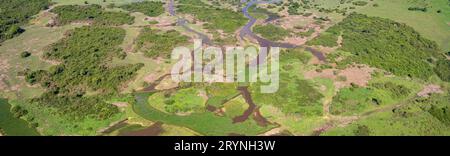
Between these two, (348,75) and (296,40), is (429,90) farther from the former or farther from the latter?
(296,40)

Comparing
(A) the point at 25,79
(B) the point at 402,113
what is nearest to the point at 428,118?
(B) the point at 402,113

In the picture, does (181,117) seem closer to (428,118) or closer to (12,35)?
(428,118)

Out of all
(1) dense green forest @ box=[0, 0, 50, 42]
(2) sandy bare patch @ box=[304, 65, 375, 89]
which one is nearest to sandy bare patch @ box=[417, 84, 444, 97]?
(2) sandy bare patch @ box=[304, 65, 375, 89]

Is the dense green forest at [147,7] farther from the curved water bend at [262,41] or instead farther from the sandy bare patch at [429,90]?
the sandy bare patch at [429,90]

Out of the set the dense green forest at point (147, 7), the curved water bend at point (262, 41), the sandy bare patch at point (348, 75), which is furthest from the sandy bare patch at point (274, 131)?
the dense green forest at point (147, 7)

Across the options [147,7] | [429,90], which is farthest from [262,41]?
[147,7]

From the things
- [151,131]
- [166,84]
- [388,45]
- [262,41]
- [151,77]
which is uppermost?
[151,77]
